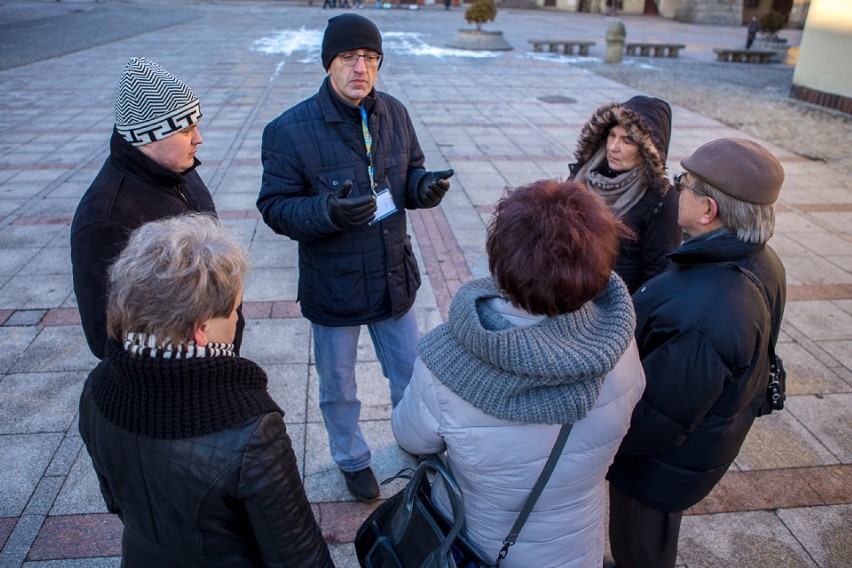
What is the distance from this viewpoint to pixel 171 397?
1359 mm

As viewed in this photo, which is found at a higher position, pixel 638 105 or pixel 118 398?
pixel 638 105

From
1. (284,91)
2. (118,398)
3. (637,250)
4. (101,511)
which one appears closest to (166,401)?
(118,398)

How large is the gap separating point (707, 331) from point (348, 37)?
1719 mm

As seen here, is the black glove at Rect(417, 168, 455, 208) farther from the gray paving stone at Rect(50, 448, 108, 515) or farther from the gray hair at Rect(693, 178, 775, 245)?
the gray paving stone at Rect(50, 448, 108, 515)

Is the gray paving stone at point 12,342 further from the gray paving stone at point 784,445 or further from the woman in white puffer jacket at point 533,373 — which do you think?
the gray paving stone at point 784,445

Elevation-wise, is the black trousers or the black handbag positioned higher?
the black handbag

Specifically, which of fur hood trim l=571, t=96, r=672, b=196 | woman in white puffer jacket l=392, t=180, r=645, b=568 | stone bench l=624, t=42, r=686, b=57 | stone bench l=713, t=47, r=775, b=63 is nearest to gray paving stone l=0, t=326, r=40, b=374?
woman in white puffer jacket l=392, t=180, r=645, b=568

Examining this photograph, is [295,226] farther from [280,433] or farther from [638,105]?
[638,105]

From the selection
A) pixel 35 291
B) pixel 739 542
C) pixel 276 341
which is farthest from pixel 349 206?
pixel 35 291

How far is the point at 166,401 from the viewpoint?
136cm

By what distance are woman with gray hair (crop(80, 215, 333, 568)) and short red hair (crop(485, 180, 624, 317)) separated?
644mm

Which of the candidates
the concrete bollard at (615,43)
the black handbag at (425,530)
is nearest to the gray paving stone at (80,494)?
the black handbag at (425,530)

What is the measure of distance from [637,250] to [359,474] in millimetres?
1644

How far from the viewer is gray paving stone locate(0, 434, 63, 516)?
9.32 feet
